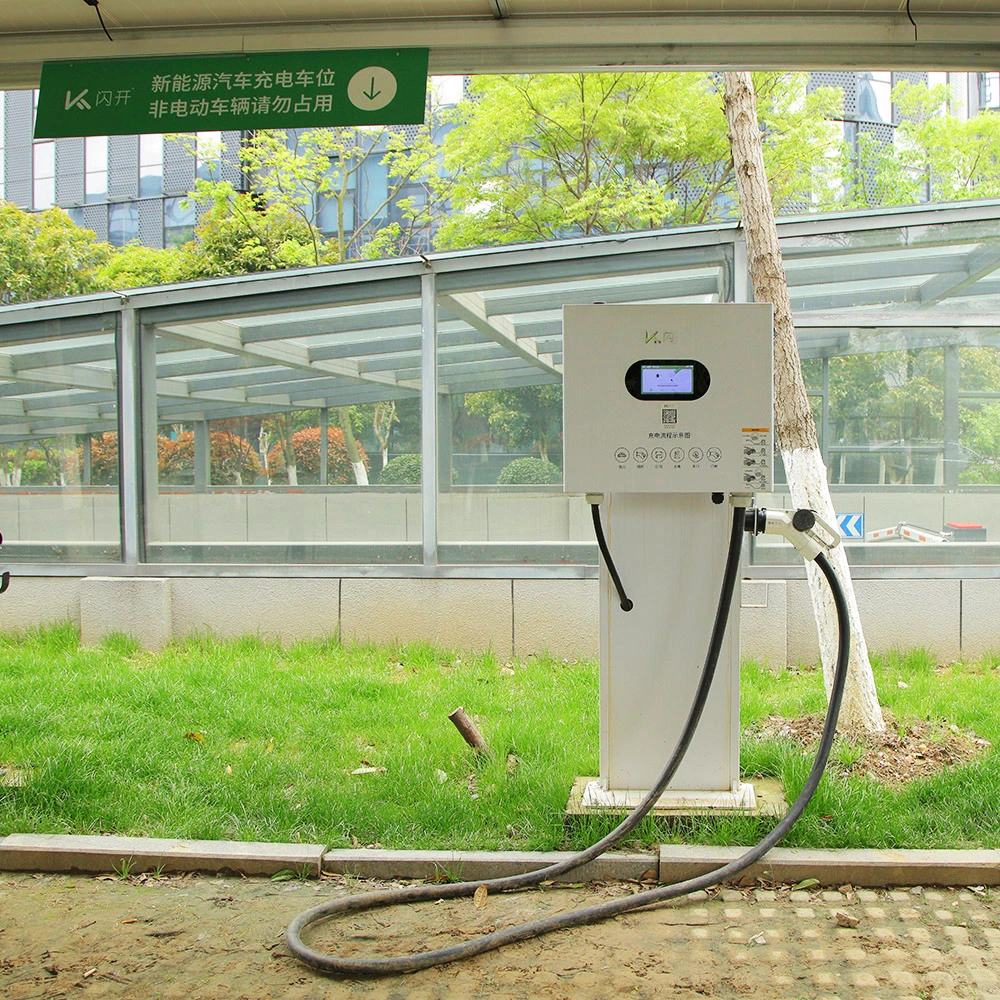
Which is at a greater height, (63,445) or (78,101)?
(78,101)

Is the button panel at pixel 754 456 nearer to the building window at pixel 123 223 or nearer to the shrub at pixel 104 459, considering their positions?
the shrub at pixel 104 459

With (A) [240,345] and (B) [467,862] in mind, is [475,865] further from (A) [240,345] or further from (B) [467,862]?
(A) [240,345]

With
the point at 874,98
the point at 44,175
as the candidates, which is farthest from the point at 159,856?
the point at 44,175

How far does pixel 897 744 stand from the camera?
17.5 ft

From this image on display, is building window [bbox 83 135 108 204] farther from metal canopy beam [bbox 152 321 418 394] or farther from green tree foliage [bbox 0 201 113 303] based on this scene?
metal canopy beam [bbox 152 321 418 394]

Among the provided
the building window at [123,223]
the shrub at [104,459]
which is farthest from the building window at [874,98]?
the shrub at [104,459]

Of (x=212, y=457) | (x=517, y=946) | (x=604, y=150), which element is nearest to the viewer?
(x=517, y=946)

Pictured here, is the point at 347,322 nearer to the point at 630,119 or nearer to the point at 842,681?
the point at 842,681

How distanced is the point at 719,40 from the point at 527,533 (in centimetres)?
481

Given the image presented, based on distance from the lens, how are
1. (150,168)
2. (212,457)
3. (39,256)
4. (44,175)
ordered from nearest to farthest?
(212,457), (39,256), (150,168), (44,175)

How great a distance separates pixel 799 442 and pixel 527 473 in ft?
11.0

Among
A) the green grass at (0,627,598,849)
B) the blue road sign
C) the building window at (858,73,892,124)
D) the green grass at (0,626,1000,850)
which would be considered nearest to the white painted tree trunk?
the green grass at (0,627,598,849)

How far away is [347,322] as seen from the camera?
8.84m

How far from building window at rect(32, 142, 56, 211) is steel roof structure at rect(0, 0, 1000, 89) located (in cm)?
3792
